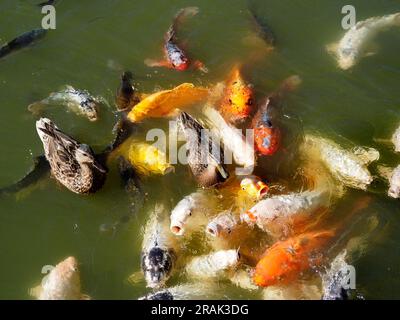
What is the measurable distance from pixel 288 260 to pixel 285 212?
860 mm

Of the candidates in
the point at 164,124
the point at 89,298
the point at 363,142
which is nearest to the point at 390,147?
the point at 363,142

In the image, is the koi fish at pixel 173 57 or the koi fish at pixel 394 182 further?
the koi fish at pixel 173 57

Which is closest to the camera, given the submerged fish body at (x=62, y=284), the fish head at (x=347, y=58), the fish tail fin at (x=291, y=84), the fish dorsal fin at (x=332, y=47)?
the submerged fish body at (x=62, y=284)

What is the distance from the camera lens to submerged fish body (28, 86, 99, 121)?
9594mm

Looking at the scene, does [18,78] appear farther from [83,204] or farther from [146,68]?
[83,204]

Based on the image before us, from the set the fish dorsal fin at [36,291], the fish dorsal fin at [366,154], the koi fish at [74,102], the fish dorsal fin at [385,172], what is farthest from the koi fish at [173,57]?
the fish dorsal fin at [36,291]

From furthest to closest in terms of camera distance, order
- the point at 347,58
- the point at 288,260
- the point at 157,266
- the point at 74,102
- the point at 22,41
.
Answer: the point at 22,41 < the point at 347,58 < the point at 74,102 < the point at 157,266 < the point at 288,260

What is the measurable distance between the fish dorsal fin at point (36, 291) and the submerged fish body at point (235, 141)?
3.64 meters

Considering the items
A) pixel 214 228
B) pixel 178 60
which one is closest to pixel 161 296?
pixel 214 228

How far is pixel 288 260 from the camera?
7.27 meters

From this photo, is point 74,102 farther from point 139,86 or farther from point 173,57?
point 173,57

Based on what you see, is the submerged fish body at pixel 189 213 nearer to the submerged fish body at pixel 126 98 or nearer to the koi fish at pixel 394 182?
the submerged fish body at pixel 126 98

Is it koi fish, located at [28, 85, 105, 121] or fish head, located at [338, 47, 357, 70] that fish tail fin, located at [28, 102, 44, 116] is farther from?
fish head, located at [338, 47, 357, 70]

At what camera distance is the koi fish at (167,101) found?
9086 millimetres
